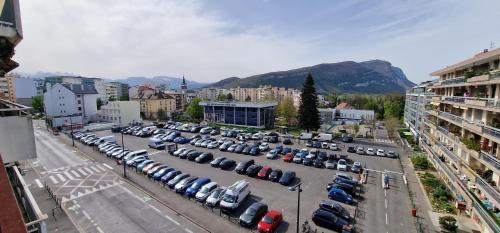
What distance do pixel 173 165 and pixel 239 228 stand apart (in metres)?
17.9

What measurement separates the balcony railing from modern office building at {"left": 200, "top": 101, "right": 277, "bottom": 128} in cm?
5197

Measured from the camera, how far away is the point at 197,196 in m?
23.3

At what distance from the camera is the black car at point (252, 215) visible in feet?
62.4

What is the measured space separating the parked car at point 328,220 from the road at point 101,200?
9.40 meters

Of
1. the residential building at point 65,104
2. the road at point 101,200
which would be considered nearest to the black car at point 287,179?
the road at point 101,200

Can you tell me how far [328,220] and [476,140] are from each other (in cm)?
1629

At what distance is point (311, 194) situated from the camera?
1006 inches

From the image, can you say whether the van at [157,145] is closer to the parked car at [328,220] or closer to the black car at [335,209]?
the black car at [335,209]

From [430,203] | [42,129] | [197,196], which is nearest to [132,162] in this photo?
[197,196]

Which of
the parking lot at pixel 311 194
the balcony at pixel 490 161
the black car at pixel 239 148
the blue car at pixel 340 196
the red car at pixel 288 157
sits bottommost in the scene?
the parking lot at pixel 311 194

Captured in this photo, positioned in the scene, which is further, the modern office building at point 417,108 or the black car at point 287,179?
the modern office building at point 417,108

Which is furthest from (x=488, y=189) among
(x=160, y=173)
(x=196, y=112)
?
(x=196, y=112)

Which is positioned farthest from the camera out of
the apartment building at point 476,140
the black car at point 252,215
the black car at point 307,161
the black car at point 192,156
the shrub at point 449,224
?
the black car at point 192,156

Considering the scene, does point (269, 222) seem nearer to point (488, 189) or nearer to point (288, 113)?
point (488, 189)
